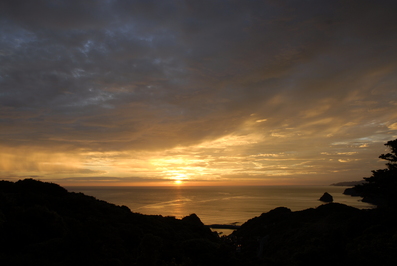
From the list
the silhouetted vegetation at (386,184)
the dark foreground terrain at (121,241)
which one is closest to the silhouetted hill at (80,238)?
the dark foreground terrain at (121,241)

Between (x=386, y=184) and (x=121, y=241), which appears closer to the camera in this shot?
(x=121, y=241)

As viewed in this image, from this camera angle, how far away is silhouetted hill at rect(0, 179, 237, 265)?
38.7 ft

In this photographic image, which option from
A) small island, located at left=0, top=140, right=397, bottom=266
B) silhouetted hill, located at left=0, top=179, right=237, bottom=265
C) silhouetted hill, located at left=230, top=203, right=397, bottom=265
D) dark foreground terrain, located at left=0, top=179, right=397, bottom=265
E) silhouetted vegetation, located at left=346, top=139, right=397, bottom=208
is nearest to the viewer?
silhouetted hill, located at left=0, top=179, right=237, bottom=265

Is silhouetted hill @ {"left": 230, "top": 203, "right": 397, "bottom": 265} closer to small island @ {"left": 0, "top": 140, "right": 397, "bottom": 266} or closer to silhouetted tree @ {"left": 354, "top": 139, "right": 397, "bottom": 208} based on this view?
small island @ {"left": 0, "top": 140, "right": 397, "bottom": 266}

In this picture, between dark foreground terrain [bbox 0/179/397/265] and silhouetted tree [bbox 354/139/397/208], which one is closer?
dark foreground terrain [bbox 0/179/397/265]

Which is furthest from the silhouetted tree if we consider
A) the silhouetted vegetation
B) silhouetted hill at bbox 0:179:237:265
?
silhouetted hill at bbox 0:179:237:265

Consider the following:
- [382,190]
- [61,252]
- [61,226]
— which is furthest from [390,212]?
[61,226]

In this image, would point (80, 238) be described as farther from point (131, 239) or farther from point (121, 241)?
point (131, 239)

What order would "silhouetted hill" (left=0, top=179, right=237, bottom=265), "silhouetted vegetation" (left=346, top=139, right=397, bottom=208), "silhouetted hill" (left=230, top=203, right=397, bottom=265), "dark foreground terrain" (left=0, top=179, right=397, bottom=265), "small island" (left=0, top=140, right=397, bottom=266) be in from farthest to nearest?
"silhouetted vegetation" (left=346, top=139, right=397, bottom=208) → "silhouetted hill" (left=230, top=203, right=397, bottom=265) → "small island" (left=0, top=140, right=397, bottom=266) → "dark foreground terrain" (left=0, top=179, right=397, bottom=265) → "silhouetted hill" (left=0, top=179, right=237, bottom=265)

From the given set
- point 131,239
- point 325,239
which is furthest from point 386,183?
point 131,239

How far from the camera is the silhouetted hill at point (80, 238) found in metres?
11.8

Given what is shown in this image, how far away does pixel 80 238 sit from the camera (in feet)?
39.5

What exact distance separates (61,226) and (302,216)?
5096 centimetres

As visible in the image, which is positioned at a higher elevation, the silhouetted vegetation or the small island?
the silhouetted vegetation
